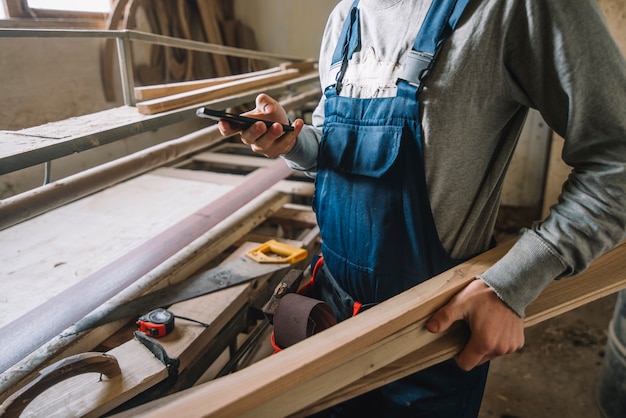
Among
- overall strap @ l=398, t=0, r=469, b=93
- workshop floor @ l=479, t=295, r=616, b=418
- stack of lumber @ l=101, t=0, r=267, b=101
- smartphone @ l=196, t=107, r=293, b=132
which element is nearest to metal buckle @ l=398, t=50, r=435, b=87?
overall strap @ l=398, t=0, r=469, b=93

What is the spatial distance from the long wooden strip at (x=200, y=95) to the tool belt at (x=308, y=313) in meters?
0.72

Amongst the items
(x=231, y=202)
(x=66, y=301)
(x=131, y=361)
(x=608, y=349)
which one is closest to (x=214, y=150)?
(x=231, y=202)

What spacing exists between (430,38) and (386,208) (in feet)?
0.99

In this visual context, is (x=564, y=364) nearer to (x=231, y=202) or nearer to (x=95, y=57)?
(x=231, y=202)

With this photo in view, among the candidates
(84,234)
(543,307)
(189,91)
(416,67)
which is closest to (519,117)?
(416,67)

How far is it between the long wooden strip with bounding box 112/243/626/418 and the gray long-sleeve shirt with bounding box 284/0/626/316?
0.09 m

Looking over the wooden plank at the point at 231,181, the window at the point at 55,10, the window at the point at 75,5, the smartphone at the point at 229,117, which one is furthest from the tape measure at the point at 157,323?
the window at the point at 75,5

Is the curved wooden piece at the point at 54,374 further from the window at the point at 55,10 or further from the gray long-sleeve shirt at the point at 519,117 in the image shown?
the window at the point at 55,10

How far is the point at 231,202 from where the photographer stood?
67.8 inches

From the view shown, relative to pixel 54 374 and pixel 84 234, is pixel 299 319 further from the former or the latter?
pixel 84 234

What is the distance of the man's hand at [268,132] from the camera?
35.6 inches

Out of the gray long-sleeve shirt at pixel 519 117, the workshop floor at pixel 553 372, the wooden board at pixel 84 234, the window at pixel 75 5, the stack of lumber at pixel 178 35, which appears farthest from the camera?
the stack of lumber at pixel 178 35

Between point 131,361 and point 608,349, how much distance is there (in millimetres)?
1927

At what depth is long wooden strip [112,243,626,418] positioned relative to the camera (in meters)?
0.62
